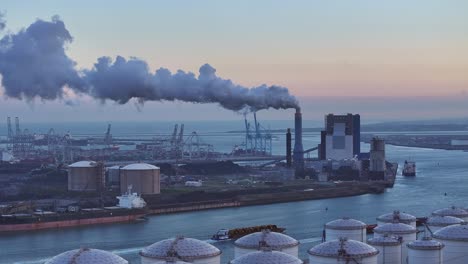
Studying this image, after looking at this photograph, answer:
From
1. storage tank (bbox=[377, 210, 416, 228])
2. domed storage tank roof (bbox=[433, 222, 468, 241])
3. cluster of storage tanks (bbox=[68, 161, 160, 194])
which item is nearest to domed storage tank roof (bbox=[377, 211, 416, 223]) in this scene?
storage tank (bbox=[377, 210, 416, 228])

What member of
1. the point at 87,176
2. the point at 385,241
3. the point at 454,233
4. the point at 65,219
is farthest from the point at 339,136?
the point at 385,241

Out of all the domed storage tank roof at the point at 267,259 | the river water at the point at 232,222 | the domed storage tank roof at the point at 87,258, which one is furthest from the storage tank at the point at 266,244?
the river water at the point at 232,222

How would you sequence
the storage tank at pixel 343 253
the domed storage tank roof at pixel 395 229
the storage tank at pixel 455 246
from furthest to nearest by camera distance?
the domed storage tank roof at pixel 395 229 → the storage tank at pixel 455 246 → the storage tank at pixel 343 253

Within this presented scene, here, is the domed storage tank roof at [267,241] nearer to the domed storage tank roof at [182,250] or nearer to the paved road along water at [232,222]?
the domed storage tank roof at [182,250]

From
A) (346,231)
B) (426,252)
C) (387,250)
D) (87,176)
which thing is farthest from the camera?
(87,176)

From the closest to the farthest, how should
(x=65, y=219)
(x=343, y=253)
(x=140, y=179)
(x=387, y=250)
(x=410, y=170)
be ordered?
(x=343, y=253) → (x=387, y=250) → (x=65, y=219) → (x=140, y=179) → (x=410, y=170)

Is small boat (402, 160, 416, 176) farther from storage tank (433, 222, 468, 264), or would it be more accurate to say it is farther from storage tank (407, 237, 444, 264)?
storage tank (407, 237, 444, 264)

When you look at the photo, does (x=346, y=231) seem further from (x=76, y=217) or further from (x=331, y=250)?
(x=76, y=217)
